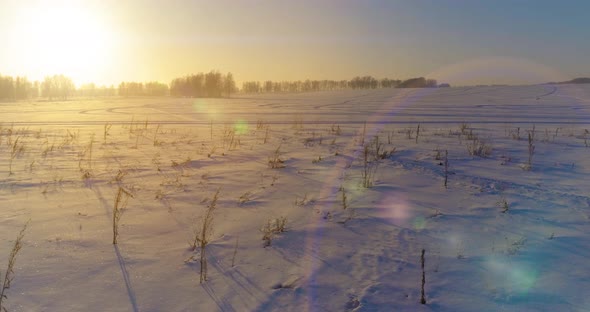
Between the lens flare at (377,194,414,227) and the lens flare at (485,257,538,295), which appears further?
the lens flare at (377,194,414,227)

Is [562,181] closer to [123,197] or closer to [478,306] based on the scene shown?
[478,306]

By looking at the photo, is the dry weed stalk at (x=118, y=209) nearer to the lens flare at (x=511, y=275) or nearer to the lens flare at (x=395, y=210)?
the lens flare at (x=395, y=210)

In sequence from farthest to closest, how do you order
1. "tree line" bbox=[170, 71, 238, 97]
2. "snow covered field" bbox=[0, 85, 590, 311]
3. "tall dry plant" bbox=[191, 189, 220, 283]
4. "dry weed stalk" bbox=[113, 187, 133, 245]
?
1. "tree line" bbox=[170, 71, 238, 97]
2. "dry weed stalk" bbox=[113, 187, 133, 245]
3. "tall dry plant" bbox=[191, 189, 220, 283]
4. "snow covered field" bbox=[0, 85, 590, 311]

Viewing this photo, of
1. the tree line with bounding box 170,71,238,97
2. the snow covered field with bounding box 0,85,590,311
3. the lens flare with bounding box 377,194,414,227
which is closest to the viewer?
the snow covered field with bounding box 0,85,590,311

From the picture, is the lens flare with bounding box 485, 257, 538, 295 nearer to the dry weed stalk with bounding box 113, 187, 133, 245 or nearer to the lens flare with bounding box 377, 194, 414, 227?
the lens flare with bounding box 377, 194, 414, 227

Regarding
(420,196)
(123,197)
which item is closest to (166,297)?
(123,197)

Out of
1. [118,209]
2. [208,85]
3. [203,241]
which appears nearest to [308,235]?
[203,241]

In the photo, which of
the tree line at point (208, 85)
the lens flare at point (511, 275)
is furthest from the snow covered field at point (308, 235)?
the tree line at point (208, 85)

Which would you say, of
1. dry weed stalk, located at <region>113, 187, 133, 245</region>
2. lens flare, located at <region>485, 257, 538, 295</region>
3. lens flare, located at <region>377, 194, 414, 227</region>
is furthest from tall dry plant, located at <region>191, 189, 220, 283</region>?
lens flare, located at <region>485, 257, 538, 295</region>

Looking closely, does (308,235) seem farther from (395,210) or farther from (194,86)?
(194,86)

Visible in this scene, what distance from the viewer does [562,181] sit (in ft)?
19.9

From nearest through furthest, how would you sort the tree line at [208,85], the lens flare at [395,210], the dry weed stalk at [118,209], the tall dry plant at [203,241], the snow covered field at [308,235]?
the snow covered field at [308,235] → the tall dry plant at [203,241] → the dry weed stalk at [118,209] → the lens flare at [395,210] → the tree line at [208,85]

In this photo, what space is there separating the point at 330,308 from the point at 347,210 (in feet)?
6.90

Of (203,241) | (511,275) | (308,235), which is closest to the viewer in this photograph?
(511,275)
